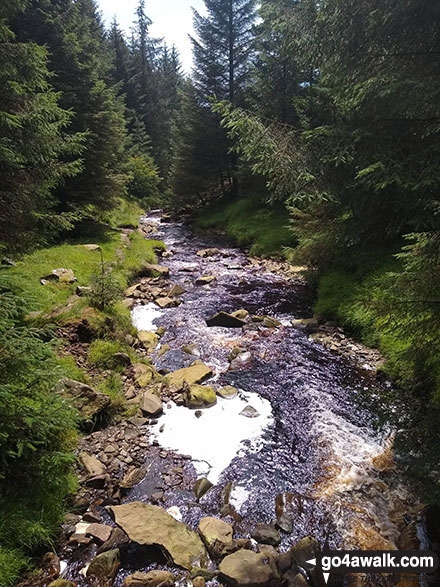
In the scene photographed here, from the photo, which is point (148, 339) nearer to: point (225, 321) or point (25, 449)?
point (225, 321)

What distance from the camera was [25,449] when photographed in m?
4.16

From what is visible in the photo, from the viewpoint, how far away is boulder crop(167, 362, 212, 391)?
774cm

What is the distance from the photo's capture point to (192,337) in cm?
1016

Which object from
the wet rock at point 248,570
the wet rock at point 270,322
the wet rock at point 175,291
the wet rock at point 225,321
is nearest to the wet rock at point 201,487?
the wet rock at point 248,570

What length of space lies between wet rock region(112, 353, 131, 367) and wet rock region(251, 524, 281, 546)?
4.81 meters

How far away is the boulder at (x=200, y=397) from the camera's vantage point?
715 centimetres

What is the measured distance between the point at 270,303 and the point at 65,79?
51.9 ft

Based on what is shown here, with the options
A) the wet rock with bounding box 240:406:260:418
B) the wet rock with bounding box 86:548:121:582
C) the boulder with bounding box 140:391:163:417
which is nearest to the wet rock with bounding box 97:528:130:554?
the wet rock with bounding box 86:548:121:582

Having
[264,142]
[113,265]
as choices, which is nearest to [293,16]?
[264,142]

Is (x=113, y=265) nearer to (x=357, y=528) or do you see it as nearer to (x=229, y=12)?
(x=357, y=528)

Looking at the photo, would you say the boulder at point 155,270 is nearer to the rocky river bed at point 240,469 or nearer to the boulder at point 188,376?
the rocky river bed at point 240,469

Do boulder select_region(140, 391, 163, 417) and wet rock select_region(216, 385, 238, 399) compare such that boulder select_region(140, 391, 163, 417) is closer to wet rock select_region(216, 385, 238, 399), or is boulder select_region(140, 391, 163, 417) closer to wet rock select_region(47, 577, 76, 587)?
wet rock select_region(216, 385, 238, 399)

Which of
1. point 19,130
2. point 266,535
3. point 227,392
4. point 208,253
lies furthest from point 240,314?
point 208,253

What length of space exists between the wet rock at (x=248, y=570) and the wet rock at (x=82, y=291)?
25.0 ft
